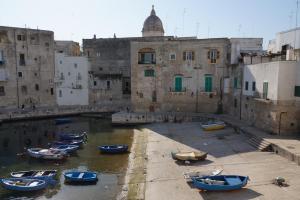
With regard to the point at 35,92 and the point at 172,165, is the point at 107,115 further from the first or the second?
the point at 172,165

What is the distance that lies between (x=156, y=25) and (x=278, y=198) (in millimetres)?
47769

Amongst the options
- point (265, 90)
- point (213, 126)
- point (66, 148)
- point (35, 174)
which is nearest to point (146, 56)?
point (213, 126)

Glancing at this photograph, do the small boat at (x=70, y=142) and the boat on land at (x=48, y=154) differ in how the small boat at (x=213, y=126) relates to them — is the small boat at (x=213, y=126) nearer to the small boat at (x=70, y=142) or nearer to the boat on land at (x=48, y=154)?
the small boat at (x=70, y=142)

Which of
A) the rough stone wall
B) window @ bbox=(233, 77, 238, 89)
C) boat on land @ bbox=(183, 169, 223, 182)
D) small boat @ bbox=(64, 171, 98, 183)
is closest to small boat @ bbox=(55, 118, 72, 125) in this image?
the rough stone wall

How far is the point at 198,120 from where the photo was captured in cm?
3756

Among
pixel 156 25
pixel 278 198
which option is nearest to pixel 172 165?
pixel 278 198

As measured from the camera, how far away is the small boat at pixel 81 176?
2003 centimetres

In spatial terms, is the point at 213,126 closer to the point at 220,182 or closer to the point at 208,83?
the point at 208,83

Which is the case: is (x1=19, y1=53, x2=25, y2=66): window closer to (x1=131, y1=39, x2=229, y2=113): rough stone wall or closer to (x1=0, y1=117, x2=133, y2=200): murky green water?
(x1=0, y1=117, x2=133, y2=200): murky green water

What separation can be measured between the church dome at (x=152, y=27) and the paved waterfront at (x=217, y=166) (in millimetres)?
30696

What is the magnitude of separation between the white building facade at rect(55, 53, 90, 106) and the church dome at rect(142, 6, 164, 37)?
14.5m

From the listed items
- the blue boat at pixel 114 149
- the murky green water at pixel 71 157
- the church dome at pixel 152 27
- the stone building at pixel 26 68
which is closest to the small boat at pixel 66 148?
the murky green water at pixel 71 157

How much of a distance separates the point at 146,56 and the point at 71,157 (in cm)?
1953

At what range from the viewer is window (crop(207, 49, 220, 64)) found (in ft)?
127
